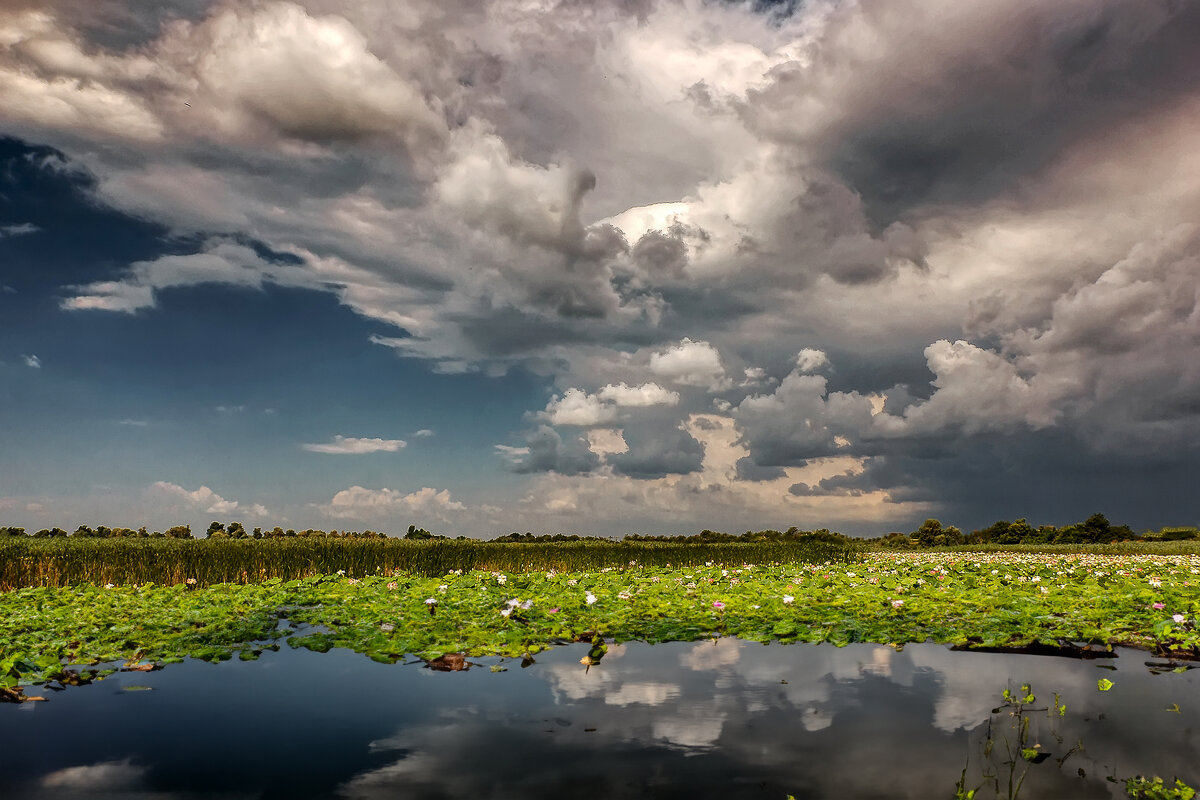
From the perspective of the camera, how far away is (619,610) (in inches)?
477

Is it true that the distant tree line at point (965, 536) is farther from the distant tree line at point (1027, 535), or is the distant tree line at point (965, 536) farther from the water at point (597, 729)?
the water at point (597, 729)

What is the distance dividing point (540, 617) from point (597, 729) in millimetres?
5025

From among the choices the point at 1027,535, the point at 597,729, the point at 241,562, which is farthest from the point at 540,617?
the point at 1027,535

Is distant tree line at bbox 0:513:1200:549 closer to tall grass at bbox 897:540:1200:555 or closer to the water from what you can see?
tall grass at bbox 897:540:1200:555

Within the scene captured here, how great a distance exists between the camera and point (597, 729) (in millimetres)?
6777

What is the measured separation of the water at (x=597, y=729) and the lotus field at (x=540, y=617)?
585 millimetres

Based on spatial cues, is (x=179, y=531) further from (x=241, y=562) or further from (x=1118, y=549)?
(x=1118, y=549)

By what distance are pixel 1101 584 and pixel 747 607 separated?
9.38 meters

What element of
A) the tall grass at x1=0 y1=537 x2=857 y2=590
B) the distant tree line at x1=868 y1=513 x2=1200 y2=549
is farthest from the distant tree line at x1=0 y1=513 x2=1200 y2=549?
the tall grass at x1=0 y1=537 x2=857 y2=590

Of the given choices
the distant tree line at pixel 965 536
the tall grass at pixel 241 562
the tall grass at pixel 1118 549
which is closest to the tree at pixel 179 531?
the distant tree line at pixel 965 536

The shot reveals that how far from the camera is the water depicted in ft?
18.3

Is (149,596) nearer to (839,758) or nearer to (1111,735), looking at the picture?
(839,758)

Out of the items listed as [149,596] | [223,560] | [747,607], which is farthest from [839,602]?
[223,560]

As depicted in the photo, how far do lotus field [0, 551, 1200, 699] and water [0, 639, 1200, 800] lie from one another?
0.59 meters
